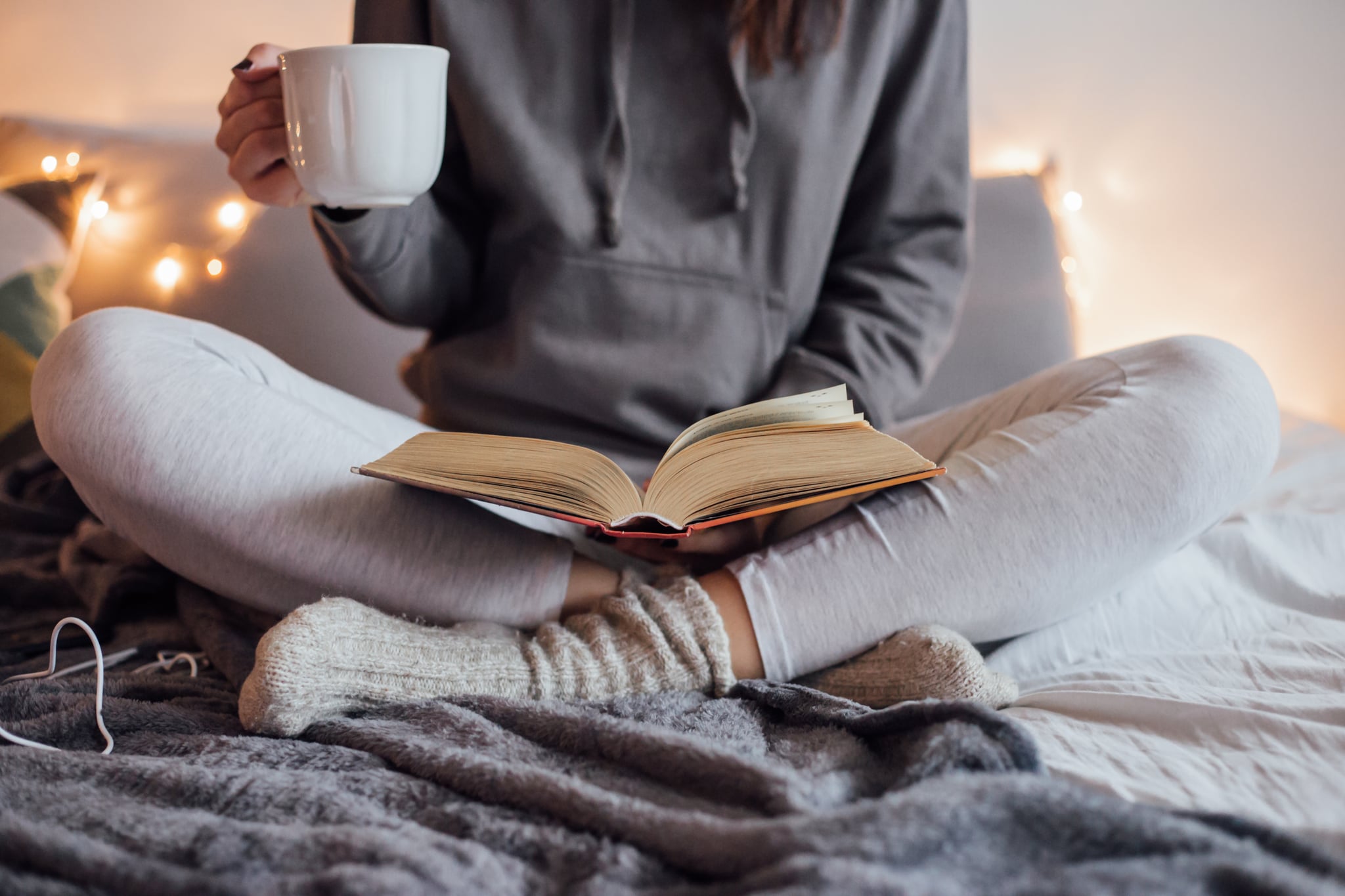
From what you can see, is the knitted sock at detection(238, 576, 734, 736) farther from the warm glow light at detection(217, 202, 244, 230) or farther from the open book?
the warm glow light at detection(217, 202, 244, 230)

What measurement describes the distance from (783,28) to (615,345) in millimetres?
368

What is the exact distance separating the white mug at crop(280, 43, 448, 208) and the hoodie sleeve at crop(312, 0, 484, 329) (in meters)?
0.15

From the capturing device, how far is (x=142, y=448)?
632 mm

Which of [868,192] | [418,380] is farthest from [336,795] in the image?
[868,192]

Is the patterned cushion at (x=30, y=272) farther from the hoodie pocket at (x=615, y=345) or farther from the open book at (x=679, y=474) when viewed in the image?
the open book at (x=679, y=474)

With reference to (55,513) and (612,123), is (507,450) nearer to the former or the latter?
(612,123)

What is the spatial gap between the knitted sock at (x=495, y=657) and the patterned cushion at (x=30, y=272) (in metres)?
0.82

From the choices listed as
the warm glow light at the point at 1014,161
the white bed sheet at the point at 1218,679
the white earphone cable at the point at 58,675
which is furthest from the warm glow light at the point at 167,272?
the warm glow light at the point at 1014,161

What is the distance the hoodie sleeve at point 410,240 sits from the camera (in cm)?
83

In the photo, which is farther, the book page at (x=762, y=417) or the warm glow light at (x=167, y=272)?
the warm glow light at (x=167, y=272)

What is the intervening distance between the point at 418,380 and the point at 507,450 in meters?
0.42

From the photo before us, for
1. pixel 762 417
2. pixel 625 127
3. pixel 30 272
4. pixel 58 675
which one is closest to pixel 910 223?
pixel 625 127

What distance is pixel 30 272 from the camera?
1.23m

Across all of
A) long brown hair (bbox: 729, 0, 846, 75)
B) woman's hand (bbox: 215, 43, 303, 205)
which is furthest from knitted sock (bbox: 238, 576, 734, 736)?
long brown hair (bbox: 729, 0, 846, 75)
